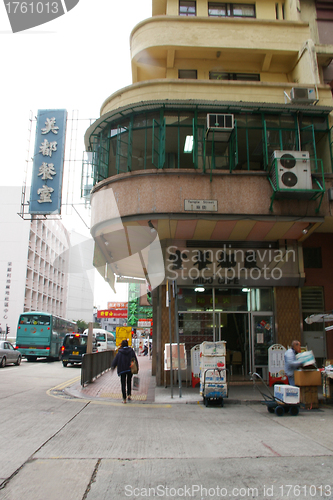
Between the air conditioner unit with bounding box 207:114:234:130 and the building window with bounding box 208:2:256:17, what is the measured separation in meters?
8.01

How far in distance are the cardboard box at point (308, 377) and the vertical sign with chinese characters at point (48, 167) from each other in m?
11.4

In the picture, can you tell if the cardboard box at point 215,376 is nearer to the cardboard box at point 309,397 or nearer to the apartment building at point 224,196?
the cardboard box at point 309,397

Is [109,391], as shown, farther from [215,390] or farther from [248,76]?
[248,76]

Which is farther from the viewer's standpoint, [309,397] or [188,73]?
[188,73]

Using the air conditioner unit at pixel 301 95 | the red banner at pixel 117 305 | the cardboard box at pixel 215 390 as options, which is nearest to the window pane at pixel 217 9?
the air conditioner unit at pixel 301 95

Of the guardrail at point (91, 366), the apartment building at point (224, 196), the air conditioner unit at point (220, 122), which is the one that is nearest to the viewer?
the air conditioner unit at point (220, 122)

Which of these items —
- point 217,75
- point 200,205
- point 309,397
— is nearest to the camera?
point 309,397

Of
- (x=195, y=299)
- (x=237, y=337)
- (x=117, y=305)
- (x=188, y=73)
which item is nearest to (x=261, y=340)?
(x=237, y=337)

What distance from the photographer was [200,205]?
1220 centimetres

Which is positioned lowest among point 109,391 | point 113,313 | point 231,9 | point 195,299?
point 109,391

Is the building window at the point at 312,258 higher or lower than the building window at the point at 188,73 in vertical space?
lower

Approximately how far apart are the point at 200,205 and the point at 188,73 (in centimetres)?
726

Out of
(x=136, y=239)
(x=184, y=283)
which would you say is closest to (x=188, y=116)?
(x=136, y=239)

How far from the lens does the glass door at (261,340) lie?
43.3 ft
